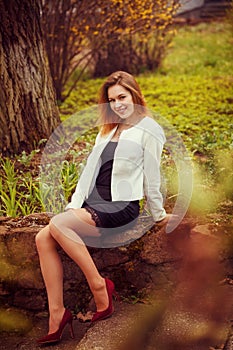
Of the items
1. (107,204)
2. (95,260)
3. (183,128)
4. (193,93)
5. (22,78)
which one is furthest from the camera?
(193,93)

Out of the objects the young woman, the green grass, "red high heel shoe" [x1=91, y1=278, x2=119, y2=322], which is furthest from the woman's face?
the green grass

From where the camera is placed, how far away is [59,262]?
3.62 metres

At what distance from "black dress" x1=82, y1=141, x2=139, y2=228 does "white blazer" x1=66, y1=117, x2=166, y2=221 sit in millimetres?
46

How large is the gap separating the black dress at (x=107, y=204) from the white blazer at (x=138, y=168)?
0.15ft

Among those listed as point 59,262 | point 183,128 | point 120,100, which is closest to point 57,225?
point 59,262

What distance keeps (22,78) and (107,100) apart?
5.56ft

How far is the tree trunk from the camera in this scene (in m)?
5.28

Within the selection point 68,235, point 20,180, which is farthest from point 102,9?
point 68,235

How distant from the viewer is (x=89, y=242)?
3816 mm

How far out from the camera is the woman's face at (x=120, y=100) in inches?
151

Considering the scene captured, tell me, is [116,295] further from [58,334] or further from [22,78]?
[22,78]

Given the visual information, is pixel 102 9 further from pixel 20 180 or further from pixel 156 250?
pixel 156 250

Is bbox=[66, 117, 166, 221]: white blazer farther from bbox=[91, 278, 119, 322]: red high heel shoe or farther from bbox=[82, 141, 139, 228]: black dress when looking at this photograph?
bbox=[91, 278, 119, 322]: red high heel shoe

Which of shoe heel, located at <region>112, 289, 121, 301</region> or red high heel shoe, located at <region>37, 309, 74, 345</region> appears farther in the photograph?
shoe heel, located at <region>112, 289, 121, 301</region>
